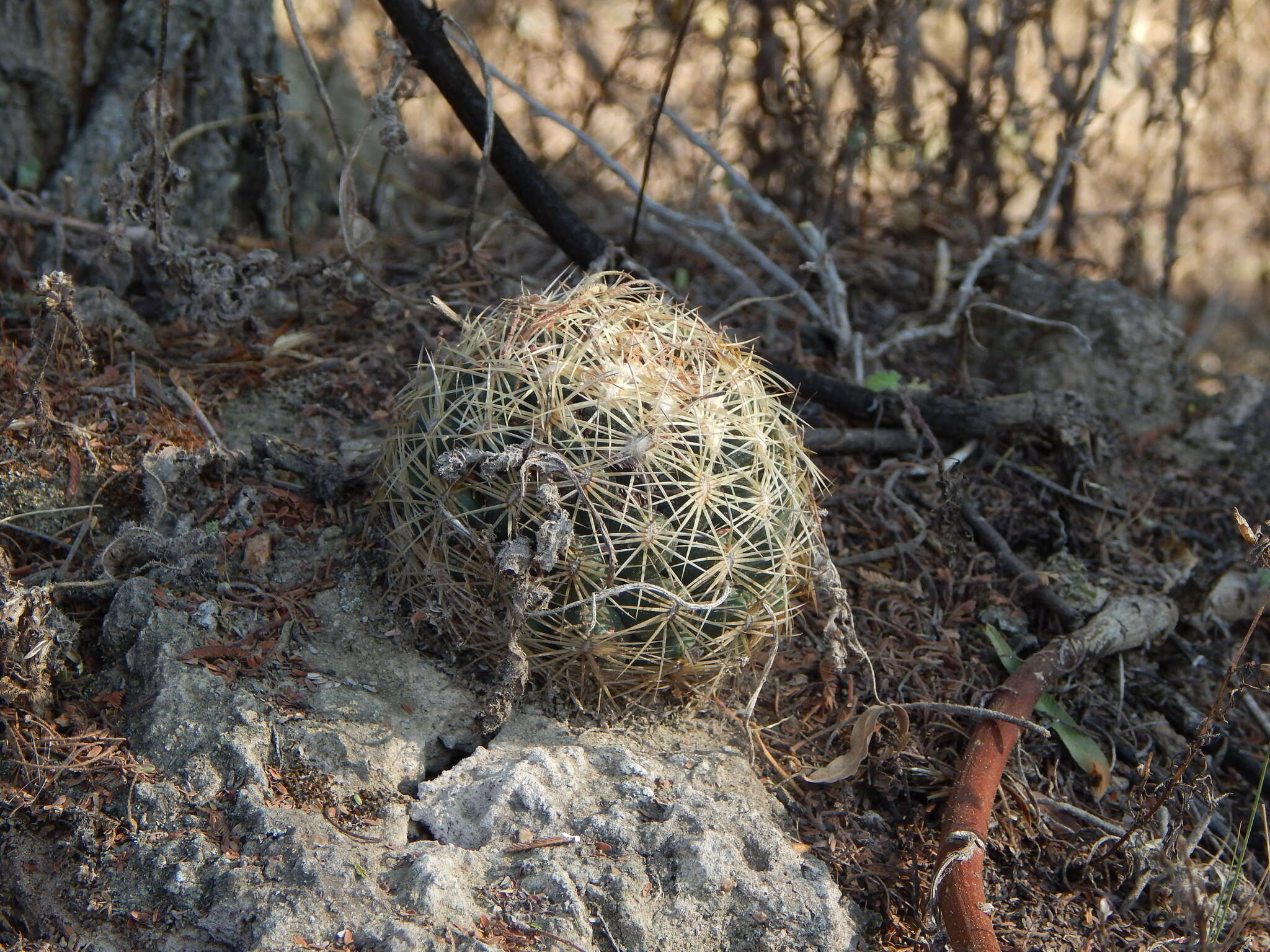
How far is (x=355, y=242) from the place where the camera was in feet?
11.7

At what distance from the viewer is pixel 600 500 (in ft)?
8.00

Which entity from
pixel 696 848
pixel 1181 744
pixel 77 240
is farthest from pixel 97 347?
pixel 1181 744

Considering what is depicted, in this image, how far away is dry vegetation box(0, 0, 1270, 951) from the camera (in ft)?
8.95

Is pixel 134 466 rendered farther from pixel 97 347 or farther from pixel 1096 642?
pixel 1096 642

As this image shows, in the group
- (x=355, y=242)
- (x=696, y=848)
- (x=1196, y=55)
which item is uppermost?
(x=1196, y=55)

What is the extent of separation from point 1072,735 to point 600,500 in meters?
1.68

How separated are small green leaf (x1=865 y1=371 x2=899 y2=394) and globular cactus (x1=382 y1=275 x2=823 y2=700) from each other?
1.08 meters

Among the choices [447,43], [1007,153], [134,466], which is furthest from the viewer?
[1007,153]

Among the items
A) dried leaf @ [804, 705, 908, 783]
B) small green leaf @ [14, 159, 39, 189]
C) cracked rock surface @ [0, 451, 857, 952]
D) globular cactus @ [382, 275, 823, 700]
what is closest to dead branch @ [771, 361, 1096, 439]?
globular cactus @ [382, 275, 823, 700]

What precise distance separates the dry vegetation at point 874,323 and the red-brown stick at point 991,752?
10cm

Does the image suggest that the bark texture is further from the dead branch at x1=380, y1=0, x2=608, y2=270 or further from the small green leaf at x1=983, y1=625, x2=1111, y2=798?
the small green leaf at x1=983, y1=625, x2=1111, y2=798

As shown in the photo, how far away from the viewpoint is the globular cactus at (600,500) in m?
2.44

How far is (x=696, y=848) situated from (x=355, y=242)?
2331mm

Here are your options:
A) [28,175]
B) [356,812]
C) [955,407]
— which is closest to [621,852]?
[356,812]
